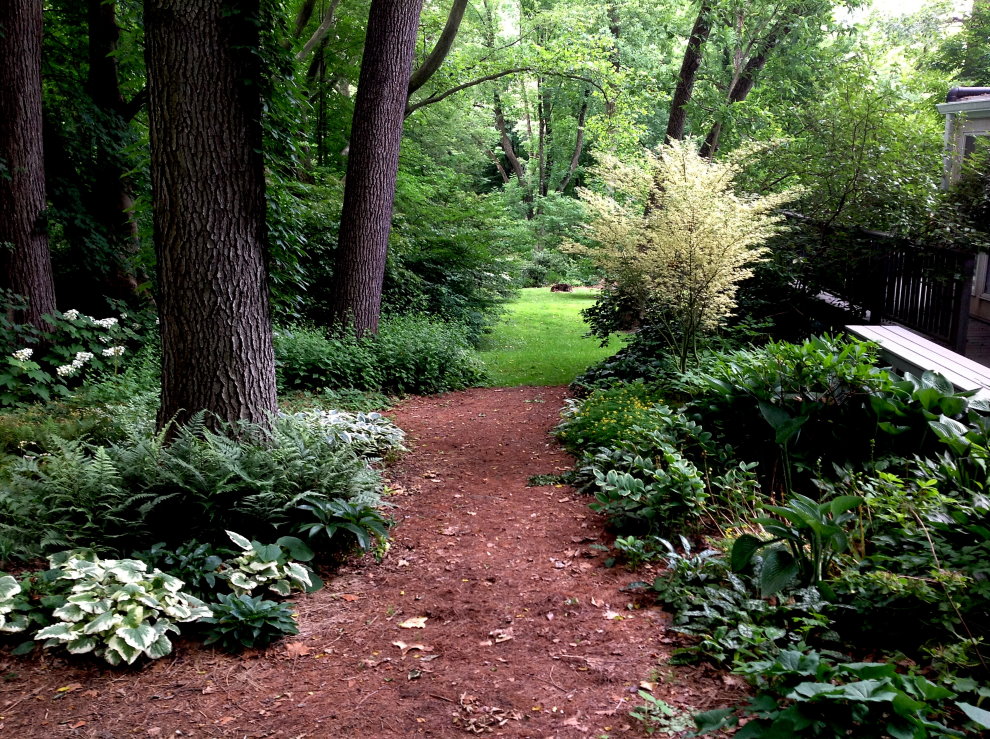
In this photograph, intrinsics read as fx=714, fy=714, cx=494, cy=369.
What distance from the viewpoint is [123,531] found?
3.86m

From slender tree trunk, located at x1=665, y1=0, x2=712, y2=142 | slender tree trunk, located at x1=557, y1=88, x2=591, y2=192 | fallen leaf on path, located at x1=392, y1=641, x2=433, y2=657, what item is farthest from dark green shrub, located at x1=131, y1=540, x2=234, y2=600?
slender tree trunk, located at x1=557, y1=88, x2=591, y2=192

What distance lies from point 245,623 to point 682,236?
506 centimetres

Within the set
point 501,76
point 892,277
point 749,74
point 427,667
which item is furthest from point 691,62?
point 427,667

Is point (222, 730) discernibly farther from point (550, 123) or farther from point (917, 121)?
point (550, 123)

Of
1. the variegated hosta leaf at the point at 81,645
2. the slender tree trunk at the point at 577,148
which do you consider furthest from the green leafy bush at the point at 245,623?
the slender tree trunk at the point at 577,148

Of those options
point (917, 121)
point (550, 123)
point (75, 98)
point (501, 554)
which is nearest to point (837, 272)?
point (917, 121)

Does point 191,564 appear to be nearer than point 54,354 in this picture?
Yes

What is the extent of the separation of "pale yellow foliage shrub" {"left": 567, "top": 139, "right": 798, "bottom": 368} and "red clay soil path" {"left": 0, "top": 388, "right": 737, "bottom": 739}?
10.2 ft

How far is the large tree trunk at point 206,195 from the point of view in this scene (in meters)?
4.51

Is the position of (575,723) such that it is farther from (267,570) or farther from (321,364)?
(321,364)

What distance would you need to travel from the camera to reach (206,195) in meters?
4.61

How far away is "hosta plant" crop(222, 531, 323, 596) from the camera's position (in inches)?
140

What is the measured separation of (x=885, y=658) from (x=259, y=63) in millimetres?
4781

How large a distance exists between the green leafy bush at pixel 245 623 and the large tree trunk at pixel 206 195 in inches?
67.0
